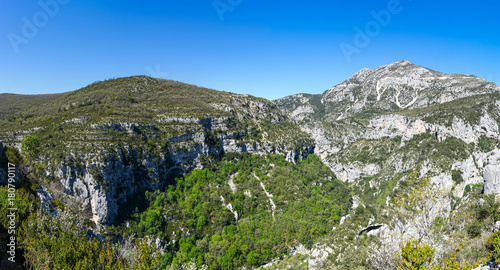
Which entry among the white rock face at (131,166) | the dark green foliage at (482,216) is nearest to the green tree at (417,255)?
the dark green foliage at (482,216)

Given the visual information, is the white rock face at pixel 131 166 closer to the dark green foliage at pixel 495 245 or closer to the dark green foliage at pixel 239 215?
the dark green foliage at pixel 239 215

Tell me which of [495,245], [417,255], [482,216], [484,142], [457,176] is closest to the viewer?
[417,255]

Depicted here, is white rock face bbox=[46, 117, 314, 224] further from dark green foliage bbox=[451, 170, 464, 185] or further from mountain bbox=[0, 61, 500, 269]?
dark green foliage bbox=[451, 170, 464, 185]

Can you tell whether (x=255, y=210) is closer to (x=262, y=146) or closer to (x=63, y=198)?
(x=262, y=146)

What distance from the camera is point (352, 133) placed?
166000 mm

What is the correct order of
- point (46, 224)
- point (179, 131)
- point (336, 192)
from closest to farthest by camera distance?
1. point (46, 224)
2. point (179, 131)
3. point (336, 192)

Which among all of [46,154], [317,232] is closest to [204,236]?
[317,232]

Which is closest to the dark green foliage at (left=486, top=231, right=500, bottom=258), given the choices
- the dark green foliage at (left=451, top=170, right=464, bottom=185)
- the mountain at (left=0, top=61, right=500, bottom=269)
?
the mountain at (left=0, top=61, right=500, bottom=269)

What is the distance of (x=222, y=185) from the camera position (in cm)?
8356

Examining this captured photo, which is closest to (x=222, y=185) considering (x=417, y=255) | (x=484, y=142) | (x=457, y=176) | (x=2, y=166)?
(x=2, y=166)

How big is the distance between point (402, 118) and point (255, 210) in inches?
4826

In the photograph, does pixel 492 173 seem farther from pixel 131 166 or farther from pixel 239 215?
pixel 131 166

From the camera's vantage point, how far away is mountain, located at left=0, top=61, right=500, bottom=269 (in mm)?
24594

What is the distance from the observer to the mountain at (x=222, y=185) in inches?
968
